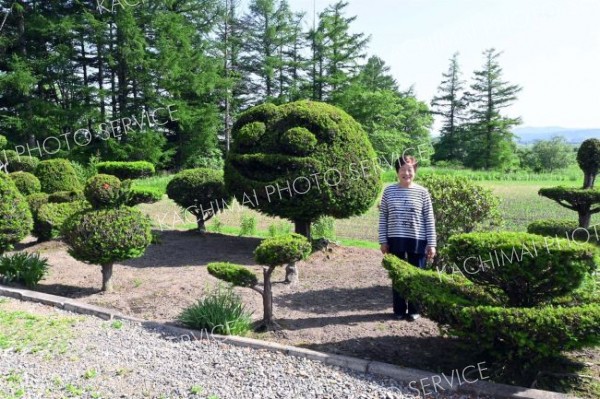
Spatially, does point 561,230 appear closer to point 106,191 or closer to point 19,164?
point 106,191

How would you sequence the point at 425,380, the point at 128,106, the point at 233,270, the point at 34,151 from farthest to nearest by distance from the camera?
the point at 128,106 < the point at 34,151 < the point at 233,270 < the point at 425,380

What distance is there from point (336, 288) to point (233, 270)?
7.83ft

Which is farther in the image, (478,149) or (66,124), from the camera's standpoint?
(478,149)

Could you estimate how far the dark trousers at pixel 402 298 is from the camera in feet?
17.3

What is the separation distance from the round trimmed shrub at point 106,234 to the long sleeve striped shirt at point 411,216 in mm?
3340

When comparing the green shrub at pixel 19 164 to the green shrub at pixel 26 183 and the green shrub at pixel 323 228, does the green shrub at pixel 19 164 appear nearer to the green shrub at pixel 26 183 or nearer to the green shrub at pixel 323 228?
the green shrub at pixel 26 183

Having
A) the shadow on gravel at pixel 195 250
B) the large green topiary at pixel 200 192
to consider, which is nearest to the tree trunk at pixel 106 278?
the shadow on gravel at pixel 195 250

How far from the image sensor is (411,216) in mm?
5109

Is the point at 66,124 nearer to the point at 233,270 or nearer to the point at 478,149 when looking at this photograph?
the point at 233,270

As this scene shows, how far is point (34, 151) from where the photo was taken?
2506 cm

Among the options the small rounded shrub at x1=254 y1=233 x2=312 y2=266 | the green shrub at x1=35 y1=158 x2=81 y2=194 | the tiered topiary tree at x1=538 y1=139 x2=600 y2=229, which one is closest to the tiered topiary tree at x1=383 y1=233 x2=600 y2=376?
the small rounded shrub at x1=254 y1=233 x2=312 y2=266

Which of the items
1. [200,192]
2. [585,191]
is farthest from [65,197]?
[585,191]

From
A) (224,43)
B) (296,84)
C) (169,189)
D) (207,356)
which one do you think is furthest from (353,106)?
(207,356)

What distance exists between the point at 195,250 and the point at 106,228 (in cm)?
329
